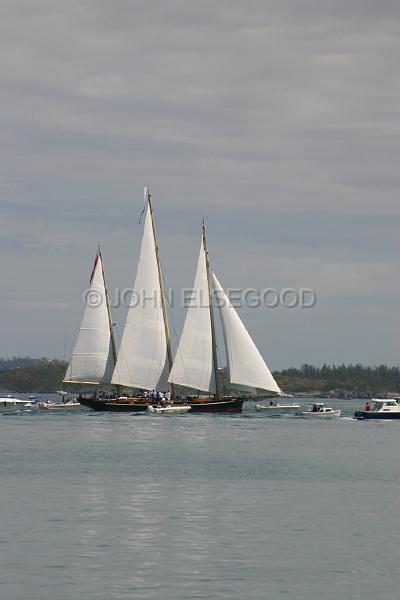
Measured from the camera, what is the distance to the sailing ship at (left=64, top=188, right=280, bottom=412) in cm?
13838

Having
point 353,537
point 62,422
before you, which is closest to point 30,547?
point 353,537

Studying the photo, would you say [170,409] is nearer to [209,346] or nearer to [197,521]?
[209,346]

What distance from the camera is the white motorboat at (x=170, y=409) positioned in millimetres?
142375

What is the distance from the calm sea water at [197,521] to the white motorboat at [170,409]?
44818mm

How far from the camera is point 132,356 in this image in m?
142

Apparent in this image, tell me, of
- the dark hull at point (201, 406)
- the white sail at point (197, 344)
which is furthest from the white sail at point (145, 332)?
the dark hull at point (201, 406)

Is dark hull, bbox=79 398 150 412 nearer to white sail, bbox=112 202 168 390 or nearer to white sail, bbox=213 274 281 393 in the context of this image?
white sail, bbox=112 202 168 390

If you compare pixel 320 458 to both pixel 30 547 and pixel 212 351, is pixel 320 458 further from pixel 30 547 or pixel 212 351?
pixel 212 351

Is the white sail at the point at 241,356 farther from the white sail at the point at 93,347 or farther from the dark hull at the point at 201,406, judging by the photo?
the white sail at the point at 93,347

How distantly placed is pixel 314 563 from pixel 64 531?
10.6 m

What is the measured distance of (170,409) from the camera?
143 m

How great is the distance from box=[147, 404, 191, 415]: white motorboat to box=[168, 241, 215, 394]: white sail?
3196mm

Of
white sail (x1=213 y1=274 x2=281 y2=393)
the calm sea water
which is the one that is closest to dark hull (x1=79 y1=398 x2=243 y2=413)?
white sail (x1=213 y1=274 x2=281 y2=393)

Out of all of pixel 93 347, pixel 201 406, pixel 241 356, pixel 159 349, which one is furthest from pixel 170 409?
pixel 93 347
